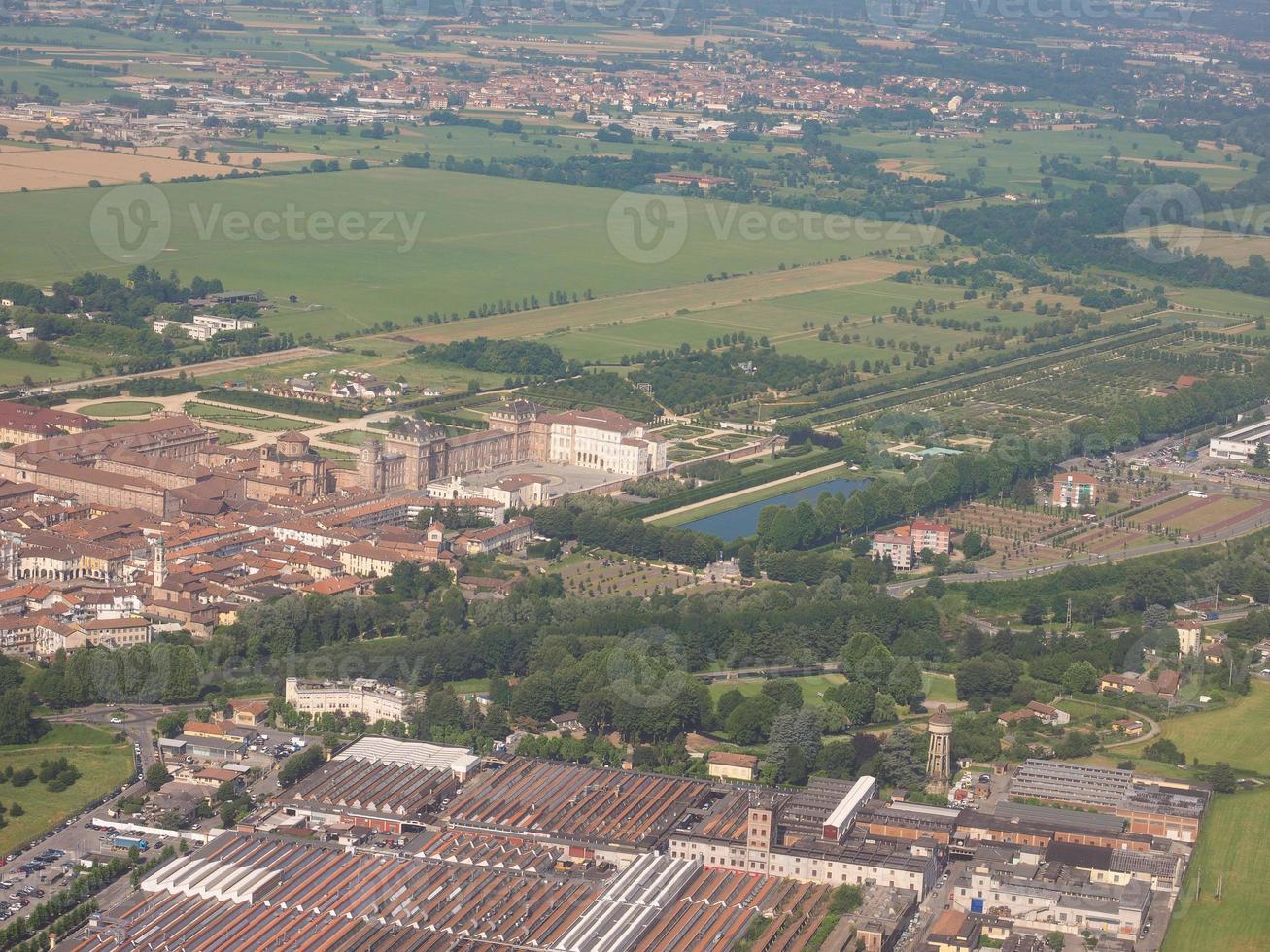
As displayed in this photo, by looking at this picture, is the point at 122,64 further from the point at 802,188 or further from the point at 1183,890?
the point at 1183,890

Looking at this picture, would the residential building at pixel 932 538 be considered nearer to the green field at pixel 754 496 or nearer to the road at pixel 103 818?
the green field at pixel 754 496

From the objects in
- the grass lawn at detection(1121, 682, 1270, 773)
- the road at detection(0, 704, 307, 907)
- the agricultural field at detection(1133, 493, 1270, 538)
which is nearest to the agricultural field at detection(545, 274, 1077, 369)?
the agricultural field at detection(1133, 493, 1270, 538)

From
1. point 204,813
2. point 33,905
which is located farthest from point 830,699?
point 33,905

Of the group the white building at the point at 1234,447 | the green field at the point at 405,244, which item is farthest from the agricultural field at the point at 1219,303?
the white building at the point at 1234,447

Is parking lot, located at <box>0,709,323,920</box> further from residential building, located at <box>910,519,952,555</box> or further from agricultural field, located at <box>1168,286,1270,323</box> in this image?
agricultural field, located at <box>1168,286,1270,323</box>

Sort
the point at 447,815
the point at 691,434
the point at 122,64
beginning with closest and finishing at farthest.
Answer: the point at 447,815, the point at 691,434, the point at 122,64

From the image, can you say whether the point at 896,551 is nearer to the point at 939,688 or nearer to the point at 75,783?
the point at 939,688
